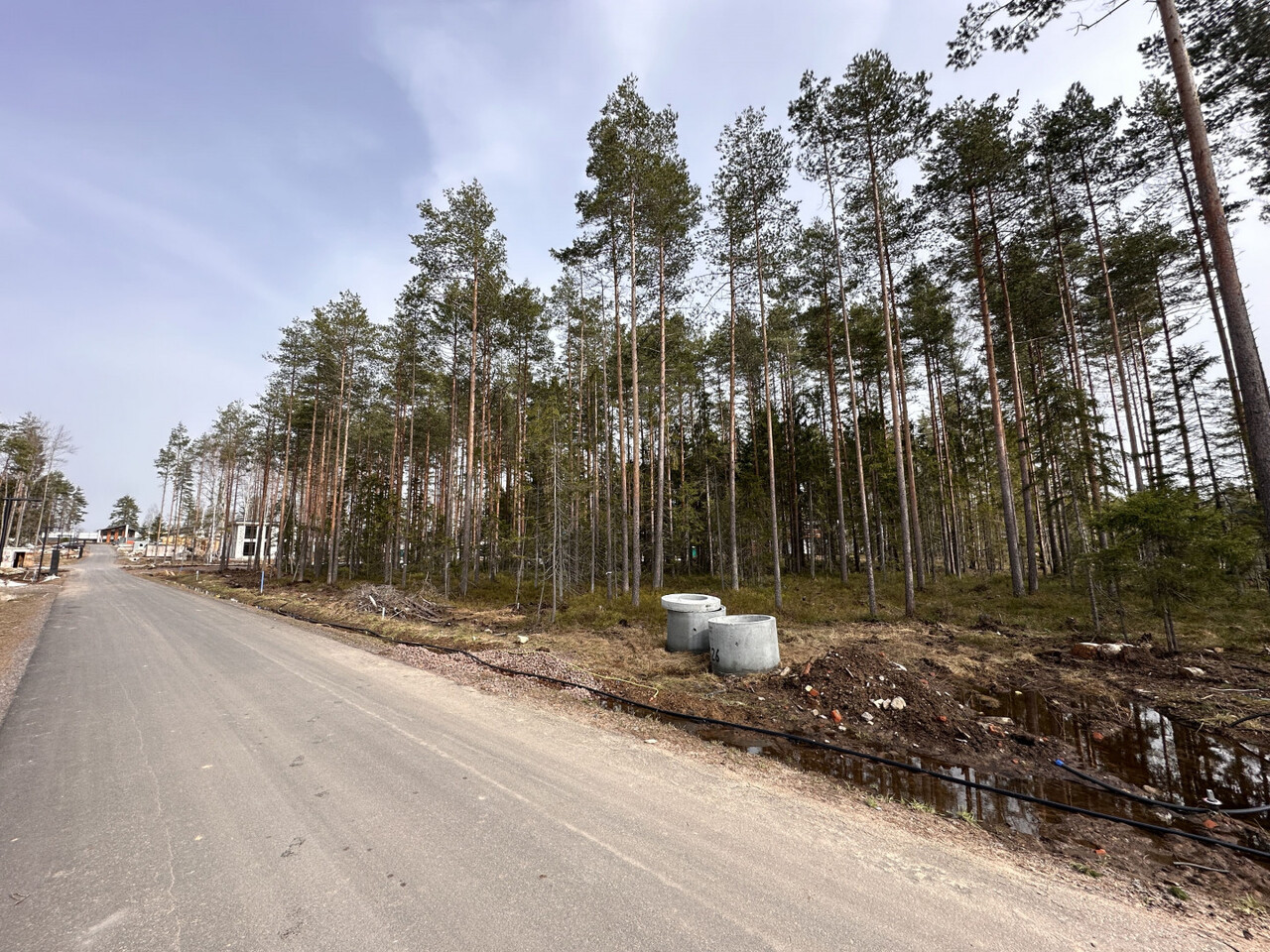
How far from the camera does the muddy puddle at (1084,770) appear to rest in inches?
161

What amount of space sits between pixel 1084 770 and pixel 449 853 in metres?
6.53

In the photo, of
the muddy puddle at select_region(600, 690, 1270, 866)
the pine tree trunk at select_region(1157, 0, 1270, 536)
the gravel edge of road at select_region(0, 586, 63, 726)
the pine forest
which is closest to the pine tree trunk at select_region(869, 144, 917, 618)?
the pine forest

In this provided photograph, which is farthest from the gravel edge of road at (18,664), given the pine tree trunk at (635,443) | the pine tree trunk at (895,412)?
the pine tree trunk at (895,412)

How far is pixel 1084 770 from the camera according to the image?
504cm

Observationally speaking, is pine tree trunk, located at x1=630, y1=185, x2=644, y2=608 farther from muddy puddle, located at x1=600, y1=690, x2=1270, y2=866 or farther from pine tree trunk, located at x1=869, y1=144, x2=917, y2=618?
muddy puddle, located at x1=600, y1=690, x2=1270, y2=866

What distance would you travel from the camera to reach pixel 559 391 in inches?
923

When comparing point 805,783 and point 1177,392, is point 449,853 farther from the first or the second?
point 1177,392

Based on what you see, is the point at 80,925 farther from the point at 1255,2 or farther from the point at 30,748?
the point at 1255,2

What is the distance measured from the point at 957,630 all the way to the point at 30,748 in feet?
55.3

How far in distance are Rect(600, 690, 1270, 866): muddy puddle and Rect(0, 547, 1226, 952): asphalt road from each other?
1133 mm

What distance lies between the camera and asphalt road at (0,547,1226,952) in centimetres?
246

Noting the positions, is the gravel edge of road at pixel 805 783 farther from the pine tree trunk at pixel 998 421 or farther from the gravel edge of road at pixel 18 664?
the pine tree trunk at pixel 998 421

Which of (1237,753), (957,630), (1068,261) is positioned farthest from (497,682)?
(1068,261)

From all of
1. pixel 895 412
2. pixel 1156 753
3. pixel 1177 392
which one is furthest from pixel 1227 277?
pixel 1177 392
